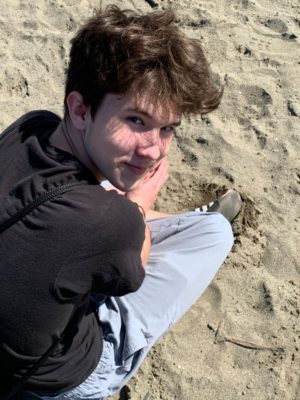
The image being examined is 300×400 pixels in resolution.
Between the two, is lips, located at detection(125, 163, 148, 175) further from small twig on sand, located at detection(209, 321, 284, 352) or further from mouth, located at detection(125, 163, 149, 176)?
small twig on sand, located at detection(209, 321, 284, 352)

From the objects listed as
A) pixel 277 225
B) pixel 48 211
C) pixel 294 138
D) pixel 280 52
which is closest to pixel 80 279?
pixel 48 211

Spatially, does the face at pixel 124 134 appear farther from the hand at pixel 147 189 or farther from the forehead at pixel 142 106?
the hand at pixel 147 189

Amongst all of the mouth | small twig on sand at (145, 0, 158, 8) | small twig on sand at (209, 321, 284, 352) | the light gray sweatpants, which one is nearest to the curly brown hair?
the mouth

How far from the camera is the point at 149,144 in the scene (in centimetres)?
172

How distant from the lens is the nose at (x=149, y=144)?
1.69 m

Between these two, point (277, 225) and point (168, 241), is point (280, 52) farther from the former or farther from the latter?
point (168, 241)

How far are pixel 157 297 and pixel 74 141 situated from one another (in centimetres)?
59

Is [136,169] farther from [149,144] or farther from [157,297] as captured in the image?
[157,297]

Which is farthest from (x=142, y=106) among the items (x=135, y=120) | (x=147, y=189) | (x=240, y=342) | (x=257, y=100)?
(x=257, y=100)

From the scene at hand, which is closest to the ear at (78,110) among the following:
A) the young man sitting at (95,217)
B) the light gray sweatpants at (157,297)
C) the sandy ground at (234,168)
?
the young man sitting at (95,217)

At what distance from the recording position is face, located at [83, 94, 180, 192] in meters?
1.64

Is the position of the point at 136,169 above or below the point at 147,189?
above

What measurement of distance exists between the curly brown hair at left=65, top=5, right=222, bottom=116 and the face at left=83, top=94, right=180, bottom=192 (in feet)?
0.09

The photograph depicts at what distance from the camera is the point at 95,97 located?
166cm
